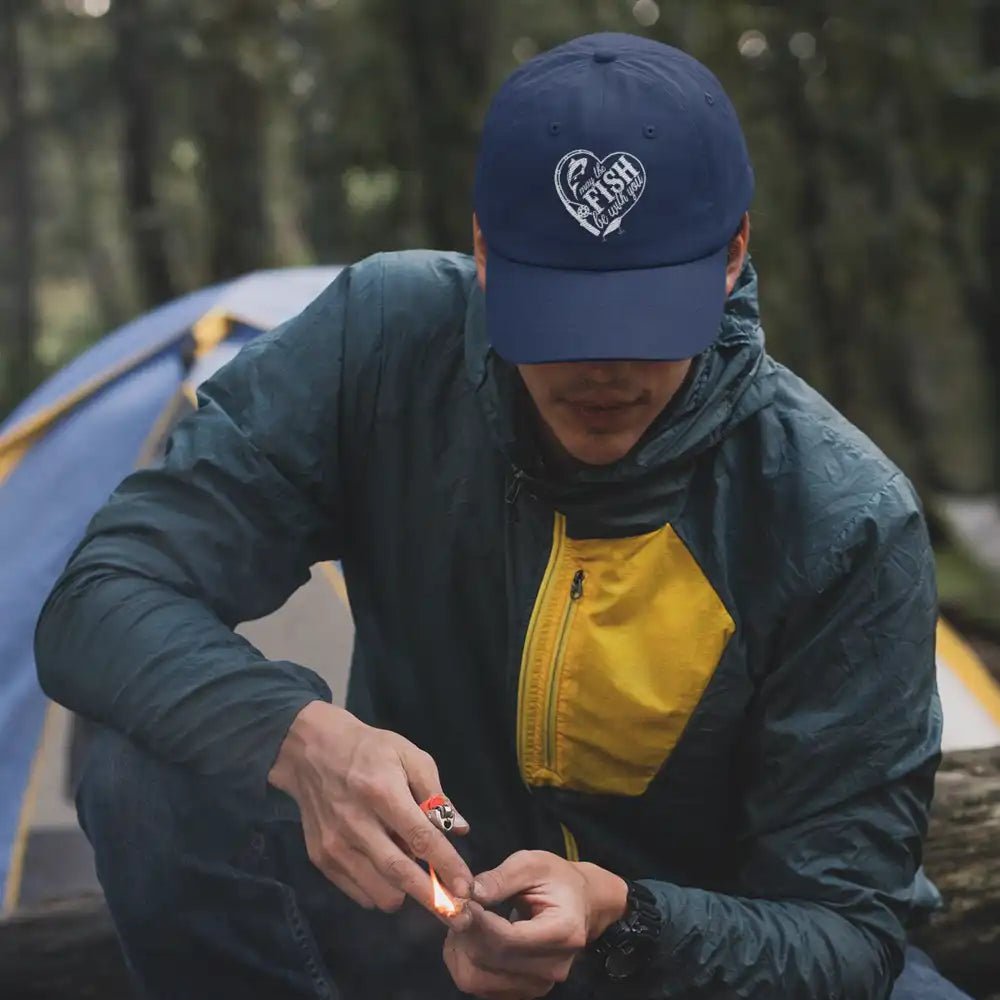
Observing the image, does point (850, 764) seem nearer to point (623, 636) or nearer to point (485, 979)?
point (623, 636)

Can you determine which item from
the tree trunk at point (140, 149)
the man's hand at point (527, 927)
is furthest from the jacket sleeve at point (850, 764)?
the tree trunk at point (140, 149)

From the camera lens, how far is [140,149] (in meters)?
10.9

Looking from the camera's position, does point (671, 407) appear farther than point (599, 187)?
Yes

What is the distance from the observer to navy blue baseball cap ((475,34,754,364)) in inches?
68.8

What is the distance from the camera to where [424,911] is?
211 centimetres

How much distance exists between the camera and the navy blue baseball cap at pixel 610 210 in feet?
5.73

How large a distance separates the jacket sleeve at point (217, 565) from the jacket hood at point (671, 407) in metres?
0.26

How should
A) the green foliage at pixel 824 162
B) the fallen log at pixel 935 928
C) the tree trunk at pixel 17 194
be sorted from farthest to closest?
the tree trunk at pixel 17 194 < the green foliage at pixel 824 162 < the fallen log at pixel 935 928

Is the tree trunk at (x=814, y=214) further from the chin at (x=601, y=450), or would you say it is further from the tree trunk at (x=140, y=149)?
the chin at (x=601, y=450)

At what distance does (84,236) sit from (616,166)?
81.2 feet

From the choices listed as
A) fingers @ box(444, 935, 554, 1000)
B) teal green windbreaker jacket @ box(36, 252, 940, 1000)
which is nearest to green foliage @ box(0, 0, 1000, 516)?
teal green windbreaker jacket @ box(36, 252, 940, 1000)

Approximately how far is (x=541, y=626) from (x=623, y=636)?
0.10m

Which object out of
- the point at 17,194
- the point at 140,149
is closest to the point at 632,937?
the point at 140,149

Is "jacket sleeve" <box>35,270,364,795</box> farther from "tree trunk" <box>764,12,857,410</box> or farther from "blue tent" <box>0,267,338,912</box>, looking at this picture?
"tree trunk" <box>764,12,857,410</box>
